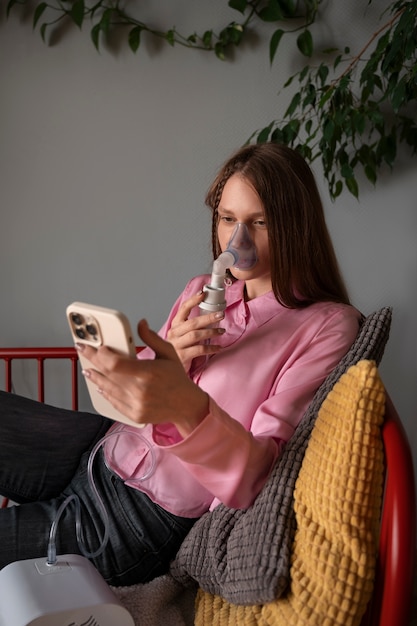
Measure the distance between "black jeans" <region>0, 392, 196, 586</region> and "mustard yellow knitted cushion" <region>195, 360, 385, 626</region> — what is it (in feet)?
0.84

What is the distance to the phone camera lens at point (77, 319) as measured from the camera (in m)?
0.93

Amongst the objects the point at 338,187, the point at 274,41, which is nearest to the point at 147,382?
the point at 338,187

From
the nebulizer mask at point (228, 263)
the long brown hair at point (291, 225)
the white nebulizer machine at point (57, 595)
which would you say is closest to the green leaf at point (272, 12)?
the long brown hair at point (291, 225)

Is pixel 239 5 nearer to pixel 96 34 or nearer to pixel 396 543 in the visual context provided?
pixel 96 34

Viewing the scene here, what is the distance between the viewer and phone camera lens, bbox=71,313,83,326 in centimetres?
93

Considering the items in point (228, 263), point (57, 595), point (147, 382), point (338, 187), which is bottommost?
point (57, 595)

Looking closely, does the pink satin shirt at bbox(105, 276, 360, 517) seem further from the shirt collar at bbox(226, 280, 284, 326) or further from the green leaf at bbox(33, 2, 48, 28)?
the green leaf at bbox(33, 2, 48, 28)

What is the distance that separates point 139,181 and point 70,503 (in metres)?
1.26

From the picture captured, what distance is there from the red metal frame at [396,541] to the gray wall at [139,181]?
1.28m

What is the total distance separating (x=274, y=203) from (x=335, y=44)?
1.07 m

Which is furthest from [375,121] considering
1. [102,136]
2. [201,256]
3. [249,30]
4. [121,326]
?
[121,326]

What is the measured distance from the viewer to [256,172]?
3.96ft

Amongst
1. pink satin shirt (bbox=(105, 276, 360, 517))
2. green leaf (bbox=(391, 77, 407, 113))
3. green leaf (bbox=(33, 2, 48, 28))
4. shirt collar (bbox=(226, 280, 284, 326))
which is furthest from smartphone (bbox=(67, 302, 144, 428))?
green leaf (bbox=(33, 2, 48, 28))

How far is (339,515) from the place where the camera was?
2.79 ft
